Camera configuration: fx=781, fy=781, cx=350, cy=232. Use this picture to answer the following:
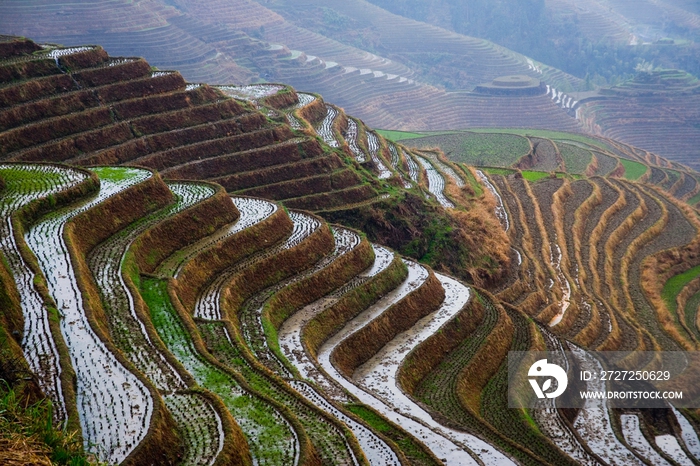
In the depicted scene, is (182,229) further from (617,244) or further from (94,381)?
(617,244)

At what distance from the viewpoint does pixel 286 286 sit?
20.6 m

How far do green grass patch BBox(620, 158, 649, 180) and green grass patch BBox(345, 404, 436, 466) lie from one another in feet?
149

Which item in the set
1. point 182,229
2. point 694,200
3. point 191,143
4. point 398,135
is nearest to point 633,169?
point 694,200

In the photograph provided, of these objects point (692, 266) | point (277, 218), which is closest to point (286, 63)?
point (692, 266)

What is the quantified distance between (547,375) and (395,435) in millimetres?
7589

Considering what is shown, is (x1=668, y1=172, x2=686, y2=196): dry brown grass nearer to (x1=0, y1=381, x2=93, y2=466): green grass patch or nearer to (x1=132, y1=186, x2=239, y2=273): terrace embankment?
(x1=132, y1=186, x2=239, y2=273): terrace embankment

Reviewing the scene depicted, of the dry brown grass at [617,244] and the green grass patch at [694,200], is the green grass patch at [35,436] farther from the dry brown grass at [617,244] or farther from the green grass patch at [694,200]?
the green grass patch at [694,200]

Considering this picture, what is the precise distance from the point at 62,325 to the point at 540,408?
11.3m

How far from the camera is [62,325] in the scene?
45.1 ft

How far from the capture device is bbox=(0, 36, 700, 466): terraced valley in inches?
490

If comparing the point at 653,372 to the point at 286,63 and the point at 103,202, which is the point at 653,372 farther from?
the point at 286,63

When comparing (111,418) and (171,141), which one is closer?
(111,418)

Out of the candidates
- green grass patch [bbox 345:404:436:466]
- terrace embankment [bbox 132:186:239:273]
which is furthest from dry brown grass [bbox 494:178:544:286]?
green grass patch [bbox 345:404:436:466]

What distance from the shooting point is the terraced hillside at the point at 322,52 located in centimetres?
7375
